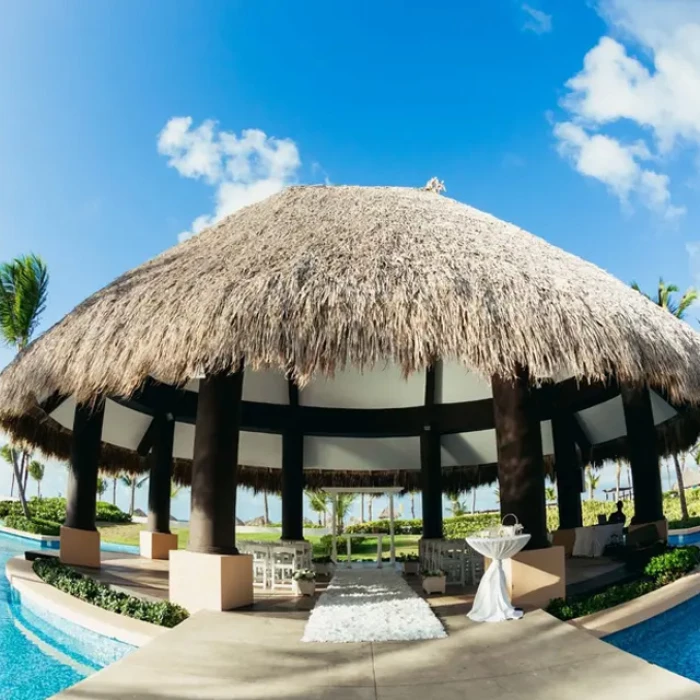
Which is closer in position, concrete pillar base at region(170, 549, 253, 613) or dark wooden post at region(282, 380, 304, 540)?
concrete pillar base at region(170, 549, 253, 613)

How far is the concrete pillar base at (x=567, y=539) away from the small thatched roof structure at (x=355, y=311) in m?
3.98

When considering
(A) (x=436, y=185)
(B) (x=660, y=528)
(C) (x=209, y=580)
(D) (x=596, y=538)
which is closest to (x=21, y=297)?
(A) (x=436, y=185)

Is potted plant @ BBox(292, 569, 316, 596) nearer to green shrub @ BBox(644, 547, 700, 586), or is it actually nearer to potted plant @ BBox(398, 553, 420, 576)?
potted plant @ BBox(398, 553, 420, 576)

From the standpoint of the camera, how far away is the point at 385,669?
15.6ft

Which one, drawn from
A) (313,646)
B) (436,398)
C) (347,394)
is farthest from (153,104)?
(313,646)

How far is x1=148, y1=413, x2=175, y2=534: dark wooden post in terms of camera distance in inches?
472

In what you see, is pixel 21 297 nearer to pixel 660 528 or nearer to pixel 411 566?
pixel 411 566

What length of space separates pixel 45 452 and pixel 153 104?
7525 millimetres

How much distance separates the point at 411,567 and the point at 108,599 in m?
5.75

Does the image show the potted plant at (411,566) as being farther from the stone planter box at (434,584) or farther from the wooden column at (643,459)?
the wooden column at (643,459)

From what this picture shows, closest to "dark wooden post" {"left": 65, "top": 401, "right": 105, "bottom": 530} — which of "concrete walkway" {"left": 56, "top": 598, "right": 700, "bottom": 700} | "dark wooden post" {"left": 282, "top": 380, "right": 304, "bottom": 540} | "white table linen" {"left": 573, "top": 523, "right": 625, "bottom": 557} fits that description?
"dark wooden post" {"left": 282, "top": 380, "right": 304, "bottom": 540}

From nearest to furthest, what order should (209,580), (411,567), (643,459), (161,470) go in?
(209,580) → (643,459) → (411,567) → (161,470)

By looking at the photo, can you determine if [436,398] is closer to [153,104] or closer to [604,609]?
[604,609]

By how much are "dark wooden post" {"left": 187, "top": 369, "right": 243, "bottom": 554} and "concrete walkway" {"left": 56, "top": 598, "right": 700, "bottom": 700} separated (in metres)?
1.14
